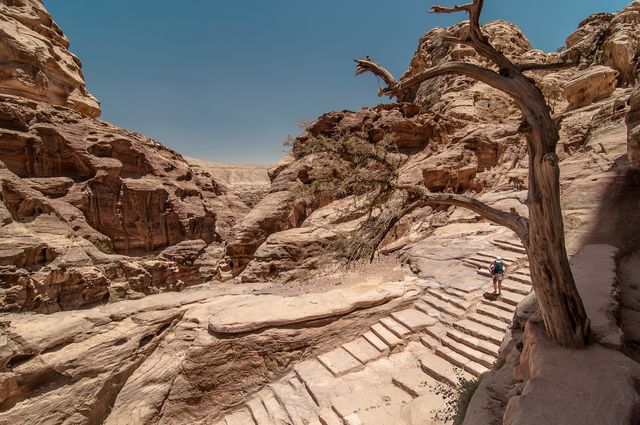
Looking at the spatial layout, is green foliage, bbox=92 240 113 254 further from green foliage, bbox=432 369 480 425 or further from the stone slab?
green foliage, bbox=432 369 480 425

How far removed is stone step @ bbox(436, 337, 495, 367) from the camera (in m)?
5.46

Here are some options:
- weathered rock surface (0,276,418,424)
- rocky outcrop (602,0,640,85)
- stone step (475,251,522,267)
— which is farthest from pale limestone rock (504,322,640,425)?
rocky outcrop (602,0,640,85)

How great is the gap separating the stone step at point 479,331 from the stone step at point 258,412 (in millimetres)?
4492

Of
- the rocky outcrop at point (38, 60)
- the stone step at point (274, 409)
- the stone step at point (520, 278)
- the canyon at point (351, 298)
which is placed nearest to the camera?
the canyon at point (351, 298)

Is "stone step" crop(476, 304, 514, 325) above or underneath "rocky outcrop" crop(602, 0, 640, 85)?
underneath

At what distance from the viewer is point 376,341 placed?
663 cm

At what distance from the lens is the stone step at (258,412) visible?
18.2 ft

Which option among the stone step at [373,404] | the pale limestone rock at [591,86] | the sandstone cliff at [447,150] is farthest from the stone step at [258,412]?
the pale limestone rock at [591,86]

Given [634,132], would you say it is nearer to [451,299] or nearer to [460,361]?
[451,299]

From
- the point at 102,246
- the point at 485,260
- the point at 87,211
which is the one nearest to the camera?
the point at 485,260

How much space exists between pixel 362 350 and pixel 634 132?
7587 mm

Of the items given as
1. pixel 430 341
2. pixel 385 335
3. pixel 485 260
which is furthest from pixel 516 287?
pixel 385 335

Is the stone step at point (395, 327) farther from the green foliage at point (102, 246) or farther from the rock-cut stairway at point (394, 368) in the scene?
the green foliage at point (102, 246)

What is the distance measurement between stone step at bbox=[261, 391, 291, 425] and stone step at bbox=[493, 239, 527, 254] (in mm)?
8912
